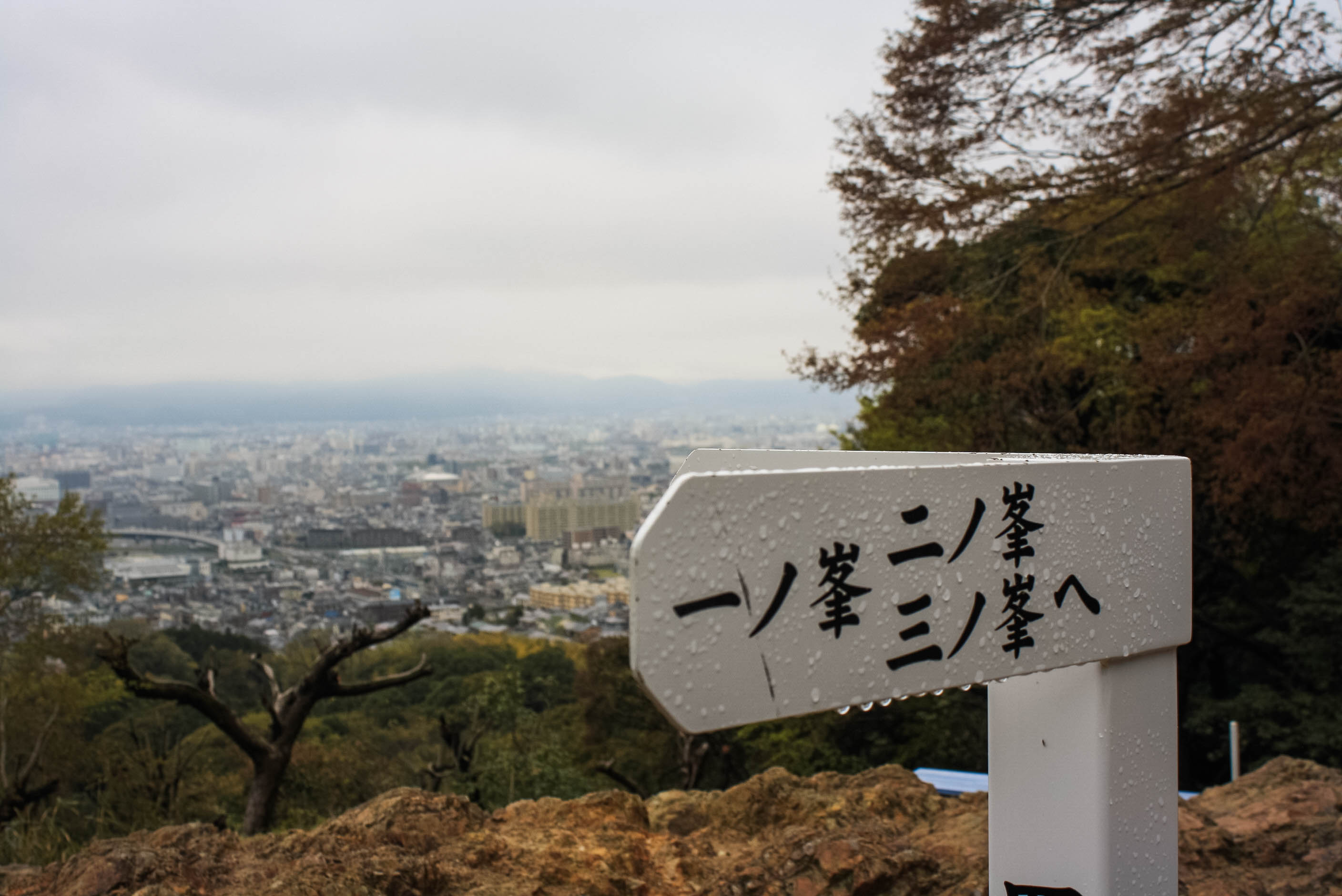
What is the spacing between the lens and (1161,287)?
1006cm

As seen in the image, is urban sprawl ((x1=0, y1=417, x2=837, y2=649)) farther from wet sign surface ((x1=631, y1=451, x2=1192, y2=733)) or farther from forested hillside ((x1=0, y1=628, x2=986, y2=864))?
wet sign surface ((x1=631, y1=451, x2=1192, y2=733))

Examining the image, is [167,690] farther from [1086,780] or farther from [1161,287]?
[1161,287]

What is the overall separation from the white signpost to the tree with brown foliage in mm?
4719

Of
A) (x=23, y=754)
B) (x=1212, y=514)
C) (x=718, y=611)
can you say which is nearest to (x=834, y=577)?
(x=718, y=611)

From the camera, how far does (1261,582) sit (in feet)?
32.3

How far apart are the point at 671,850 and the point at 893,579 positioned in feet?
5.22

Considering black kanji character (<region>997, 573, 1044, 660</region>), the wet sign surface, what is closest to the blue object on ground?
the wet sign surface

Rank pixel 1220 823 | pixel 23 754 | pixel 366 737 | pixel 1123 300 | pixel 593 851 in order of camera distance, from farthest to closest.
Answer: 1. pixel 366 737
2. pixel 23 754
3. pixel 1123 300
4. pixel 1220 823
5. pixel 593 851

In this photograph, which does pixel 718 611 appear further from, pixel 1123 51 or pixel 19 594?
pixel 19 594

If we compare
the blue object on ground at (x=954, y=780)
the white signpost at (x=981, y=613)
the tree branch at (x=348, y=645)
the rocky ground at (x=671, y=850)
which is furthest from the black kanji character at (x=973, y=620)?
the blue object on ground at (x=954, y=780)

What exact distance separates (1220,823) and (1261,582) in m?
8.26

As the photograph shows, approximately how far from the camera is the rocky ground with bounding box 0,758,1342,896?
7.40 ft

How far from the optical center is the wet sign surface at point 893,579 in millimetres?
1222

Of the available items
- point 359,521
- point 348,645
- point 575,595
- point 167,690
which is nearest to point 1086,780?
point 348,645
